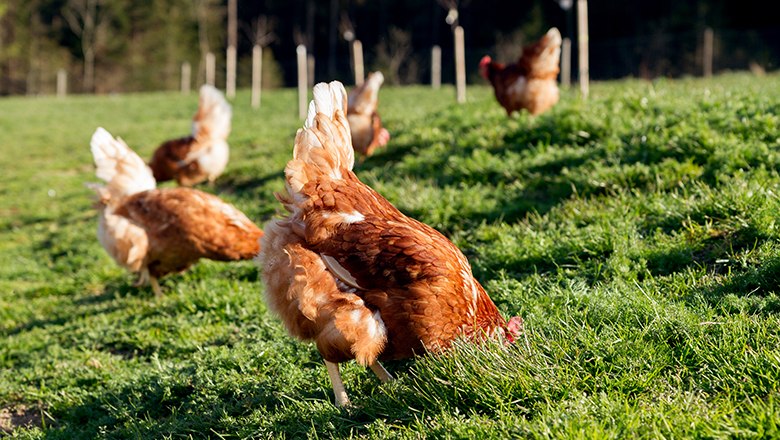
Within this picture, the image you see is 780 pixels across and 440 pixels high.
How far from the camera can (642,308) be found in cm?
354

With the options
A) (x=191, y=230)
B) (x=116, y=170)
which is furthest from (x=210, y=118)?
(x=191, y=230)

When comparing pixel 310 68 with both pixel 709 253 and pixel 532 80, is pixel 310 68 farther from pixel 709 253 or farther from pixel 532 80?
pixel 709 253

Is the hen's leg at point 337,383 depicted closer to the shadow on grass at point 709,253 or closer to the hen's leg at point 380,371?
the hen's leg at point 380,371

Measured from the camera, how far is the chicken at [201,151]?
34.4 feet

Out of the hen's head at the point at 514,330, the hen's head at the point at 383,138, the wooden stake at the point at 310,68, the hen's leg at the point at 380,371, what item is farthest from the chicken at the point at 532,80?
the wooden stake at the point at 310,68

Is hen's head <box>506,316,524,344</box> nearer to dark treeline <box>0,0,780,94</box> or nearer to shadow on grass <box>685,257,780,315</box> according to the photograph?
shadow on grass <box>685,257,780,315</box>

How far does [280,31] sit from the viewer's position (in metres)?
57.5

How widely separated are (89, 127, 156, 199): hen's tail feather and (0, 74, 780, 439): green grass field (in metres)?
0.95

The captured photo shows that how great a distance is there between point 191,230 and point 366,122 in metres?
4.08

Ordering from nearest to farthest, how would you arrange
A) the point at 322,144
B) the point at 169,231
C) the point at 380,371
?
the point at 380,371
the point at 322,144
the point at 169,231

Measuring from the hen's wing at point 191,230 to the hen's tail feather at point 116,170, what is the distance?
454 millimetres

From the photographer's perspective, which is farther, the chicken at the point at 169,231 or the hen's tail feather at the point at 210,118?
the hen's tail feather at the point at 210,118

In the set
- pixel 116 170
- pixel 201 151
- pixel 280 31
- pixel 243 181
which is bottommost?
pixel 243 181

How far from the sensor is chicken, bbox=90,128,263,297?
5.92 m
